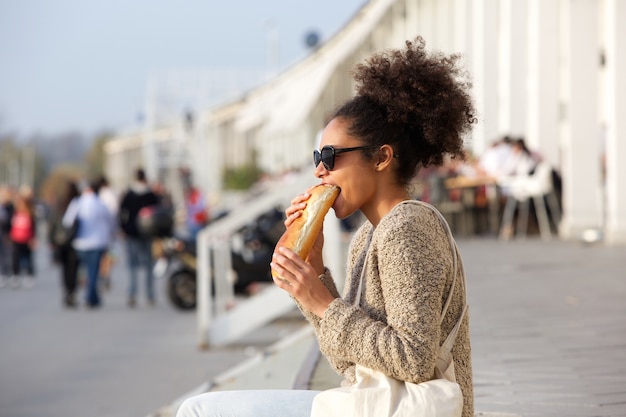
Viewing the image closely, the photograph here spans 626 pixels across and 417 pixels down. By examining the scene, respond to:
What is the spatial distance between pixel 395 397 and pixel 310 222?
58 centimetres

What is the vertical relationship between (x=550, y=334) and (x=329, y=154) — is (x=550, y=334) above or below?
below

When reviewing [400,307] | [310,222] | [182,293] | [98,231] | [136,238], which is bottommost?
[182,293]

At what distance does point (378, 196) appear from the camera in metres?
2.99

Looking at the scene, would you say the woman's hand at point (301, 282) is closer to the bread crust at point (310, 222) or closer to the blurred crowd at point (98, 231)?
the bread crust at point (310, 222)

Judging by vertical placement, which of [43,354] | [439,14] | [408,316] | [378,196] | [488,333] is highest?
[439,14]

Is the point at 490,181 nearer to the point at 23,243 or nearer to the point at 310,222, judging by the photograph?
the point at 23,243

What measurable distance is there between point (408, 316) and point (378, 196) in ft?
1.66

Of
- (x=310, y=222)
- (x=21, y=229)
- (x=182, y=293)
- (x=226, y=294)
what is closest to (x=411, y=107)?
(x=310, y=222)

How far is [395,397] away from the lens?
8.49 feet

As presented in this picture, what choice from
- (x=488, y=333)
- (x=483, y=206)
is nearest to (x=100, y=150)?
(x=483, y=206)

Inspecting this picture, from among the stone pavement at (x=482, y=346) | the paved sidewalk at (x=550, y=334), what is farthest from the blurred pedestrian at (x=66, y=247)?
the paved sidewalk at (x=550, y=334)

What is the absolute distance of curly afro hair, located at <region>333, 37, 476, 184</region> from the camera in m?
2.93

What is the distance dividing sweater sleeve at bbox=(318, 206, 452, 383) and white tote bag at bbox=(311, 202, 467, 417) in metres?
0.03

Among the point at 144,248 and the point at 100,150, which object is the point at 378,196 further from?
the point at 100,150
